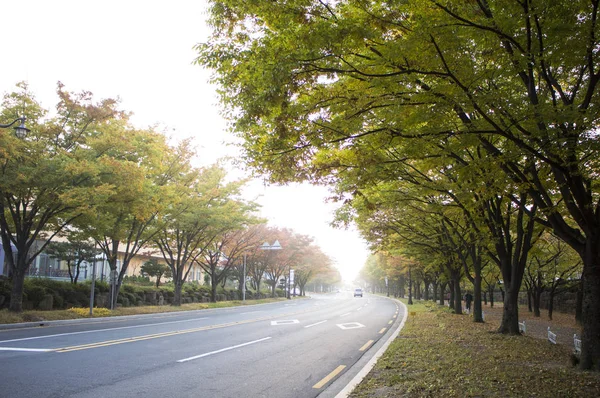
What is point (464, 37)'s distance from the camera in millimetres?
6531

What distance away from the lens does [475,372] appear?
728 cm

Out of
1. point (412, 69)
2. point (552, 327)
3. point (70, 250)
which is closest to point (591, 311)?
point (412, 69)

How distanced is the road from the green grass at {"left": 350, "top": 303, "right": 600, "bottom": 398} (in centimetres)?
97

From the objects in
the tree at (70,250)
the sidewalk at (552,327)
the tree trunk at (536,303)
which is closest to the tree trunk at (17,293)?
the tree at (70,250)

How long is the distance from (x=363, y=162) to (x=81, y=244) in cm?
2632

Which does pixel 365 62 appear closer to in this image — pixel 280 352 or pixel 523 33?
pixel 523 33

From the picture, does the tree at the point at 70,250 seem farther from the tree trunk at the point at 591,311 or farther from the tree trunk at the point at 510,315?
the tree trunk at the point at 591,311

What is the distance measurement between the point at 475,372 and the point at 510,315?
790 centimetres

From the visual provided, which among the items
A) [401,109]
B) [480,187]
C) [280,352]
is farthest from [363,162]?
[280,352]

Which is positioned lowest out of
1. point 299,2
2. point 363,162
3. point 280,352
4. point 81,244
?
point 280,352

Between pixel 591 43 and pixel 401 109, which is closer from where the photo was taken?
pixel 591 43

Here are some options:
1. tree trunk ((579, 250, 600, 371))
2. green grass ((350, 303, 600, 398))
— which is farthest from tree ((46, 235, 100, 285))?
tree trunk ((579, 250, 600, 371))

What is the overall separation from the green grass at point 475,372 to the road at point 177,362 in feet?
3.18

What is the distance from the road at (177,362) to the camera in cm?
686
